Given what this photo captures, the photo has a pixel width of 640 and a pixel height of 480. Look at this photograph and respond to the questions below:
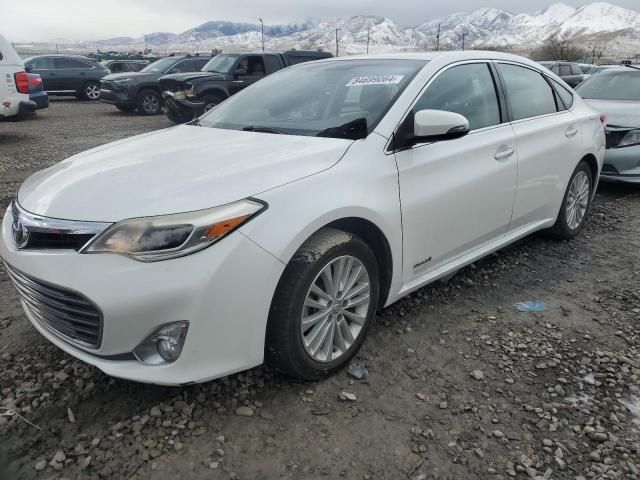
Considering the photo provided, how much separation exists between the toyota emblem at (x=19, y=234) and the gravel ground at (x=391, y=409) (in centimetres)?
71

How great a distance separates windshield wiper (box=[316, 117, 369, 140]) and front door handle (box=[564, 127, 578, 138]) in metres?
2.18

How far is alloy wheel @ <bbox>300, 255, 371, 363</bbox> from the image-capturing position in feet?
7.89

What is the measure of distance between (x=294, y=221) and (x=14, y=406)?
5.02 ft

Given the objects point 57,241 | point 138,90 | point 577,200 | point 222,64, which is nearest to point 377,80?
point 57,241

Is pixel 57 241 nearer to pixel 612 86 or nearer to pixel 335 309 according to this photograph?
pixel 335 309

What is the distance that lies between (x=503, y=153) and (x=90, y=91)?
17.8 meters

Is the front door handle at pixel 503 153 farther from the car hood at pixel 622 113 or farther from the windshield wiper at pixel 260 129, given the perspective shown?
→ the car hood at pixel 622 113

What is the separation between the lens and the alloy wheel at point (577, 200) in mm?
4375

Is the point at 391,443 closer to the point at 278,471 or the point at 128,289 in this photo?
the point at 278,471

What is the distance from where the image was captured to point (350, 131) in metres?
2.73

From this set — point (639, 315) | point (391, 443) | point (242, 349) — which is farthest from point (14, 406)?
point (639, 315)

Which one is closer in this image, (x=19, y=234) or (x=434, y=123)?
(x=19, y=234)

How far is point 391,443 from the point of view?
7.14ft

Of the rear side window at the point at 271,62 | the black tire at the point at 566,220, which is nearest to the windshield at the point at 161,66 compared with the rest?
the rear side window at the point at 271,62
